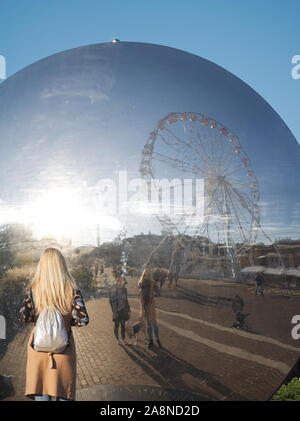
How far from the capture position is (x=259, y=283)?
359 centimetres

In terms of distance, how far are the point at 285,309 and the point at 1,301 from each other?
8.14 ft

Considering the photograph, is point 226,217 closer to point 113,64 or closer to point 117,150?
point 117,150

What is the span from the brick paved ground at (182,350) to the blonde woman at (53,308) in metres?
0.10

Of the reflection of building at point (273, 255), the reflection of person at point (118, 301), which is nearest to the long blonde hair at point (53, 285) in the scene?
the reflection of person at point (118, 301)

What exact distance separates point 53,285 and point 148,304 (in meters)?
0.73

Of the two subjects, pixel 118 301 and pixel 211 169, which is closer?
pixel 118 301

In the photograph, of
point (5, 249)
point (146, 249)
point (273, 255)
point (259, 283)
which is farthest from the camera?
point (273, 255)

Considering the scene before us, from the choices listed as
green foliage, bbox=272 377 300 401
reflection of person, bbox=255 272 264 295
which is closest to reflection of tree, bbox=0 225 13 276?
reflection of person, bbox=255 272 264 295

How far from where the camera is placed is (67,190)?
3.26m

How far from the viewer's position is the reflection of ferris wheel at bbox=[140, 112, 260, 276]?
3301mm

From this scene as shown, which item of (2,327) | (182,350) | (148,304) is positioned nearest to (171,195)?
(148,304)

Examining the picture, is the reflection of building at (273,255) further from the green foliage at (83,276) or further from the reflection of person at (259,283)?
the green foliage at (83,276)

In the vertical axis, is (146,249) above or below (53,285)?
above

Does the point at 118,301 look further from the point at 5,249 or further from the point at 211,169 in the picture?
the point at 211,169
